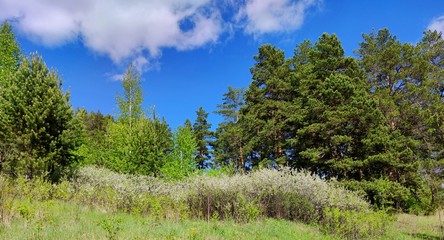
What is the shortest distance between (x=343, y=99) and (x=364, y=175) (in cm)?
587

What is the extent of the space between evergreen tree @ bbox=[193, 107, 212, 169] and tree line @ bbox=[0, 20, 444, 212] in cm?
1393

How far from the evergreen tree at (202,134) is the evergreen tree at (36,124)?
3257 centimetres

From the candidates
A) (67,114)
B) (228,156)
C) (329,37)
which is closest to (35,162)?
(67,114)

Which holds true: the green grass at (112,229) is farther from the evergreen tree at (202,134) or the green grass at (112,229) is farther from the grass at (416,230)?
the evergreen tree at (202,134)

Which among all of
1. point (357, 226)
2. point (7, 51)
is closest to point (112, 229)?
point (357, 226)

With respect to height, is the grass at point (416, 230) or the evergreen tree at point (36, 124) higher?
the evergreen tree at point (36, 124)

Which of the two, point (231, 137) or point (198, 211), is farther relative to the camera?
point (231, 137)

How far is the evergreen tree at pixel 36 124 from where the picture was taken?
1472cm

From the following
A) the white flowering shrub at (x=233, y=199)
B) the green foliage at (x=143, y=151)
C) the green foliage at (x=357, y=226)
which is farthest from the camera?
the green foliage at (x=143, y=151)

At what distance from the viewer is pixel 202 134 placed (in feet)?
161

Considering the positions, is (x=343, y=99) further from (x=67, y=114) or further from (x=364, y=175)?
(x=67, y=114)

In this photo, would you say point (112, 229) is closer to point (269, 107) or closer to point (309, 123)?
point (309, 123)

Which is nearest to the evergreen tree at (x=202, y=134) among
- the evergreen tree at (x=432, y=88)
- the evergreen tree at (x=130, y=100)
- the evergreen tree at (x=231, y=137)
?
the evergreen tree at (x=231, y=137)

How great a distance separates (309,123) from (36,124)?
18930 mm
